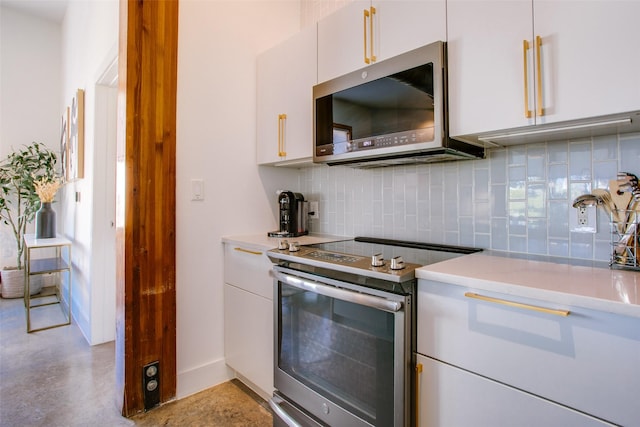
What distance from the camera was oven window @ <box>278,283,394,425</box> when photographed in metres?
1.16

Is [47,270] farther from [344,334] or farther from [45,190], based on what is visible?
[344,334]

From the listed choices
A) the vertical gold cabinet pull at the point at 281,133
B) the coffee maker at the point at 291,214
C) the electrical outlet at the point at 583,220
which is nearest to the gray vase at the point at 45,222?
the coffee maker at the point at 291,214

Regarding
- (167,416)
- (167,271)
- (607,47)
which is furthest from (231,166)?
(607,47)

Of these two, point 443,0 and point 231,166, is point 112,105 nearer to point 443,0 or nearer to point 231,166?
point 231,166

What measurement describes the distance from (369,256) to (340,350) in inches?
15.1

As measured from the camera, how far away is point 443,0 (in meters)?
1.30

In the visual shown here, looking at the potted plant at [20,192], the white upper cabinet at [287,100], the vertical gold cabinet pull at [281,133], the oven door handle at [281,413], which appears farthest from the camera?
the potted plant at [20,192]

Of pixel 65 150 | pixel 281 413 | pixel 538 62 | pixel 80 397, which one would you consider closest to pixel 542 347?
pixel 538 62

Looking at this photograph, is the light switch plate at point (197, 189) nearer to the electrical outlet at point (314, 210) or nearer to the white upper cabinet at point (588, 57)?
the electrical outlet at point (314, 210)

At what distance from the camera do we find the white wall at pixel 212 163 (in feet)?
6.38

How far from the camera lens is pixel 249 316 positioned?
1.88m

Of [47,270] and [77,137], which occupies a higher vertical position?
[77,137]

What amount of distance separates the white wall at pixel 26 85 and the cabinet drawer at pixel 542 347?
497cm

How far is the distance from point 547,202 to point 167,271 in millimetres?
1841
